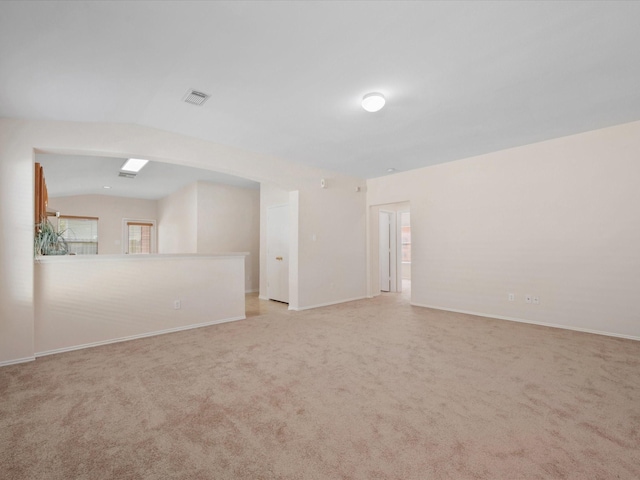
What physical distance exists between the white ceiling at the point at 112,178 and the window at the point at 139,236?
3.29ft

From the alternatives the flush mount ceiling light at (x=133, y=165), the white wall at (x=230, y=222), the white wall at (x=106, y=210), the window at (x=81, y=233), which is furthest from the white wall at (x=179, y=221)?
the window at (x=81, y=233)

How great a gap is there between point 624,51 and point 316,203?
420cm

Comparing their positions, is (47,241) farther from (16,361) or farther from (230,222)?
(230,222)

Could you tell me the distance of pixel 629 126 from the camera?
3662 millimetres

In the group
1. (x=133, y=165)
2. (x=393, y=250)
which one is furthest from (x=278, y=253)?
(x=393, y=250)

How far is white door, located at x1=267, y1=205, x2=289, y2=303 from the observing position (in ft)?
20.0

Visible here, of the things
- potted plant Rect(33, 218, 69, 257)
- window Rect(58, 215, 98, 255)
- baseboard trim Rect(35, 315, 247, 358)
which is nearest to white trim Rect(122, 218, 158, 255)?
window Rect(58, 215, 98, 255)

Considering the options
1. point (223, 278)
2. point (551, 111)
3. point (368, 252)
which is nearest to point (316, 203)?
point (368, 252)

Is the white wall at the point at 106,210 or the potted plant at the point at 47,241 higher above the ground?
the white wall at the point at 106,210

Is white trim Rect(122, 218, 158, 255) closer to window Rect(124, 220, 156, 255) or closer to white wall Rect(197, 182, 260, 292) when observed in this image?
window Rect(124, 220, 156, 255)

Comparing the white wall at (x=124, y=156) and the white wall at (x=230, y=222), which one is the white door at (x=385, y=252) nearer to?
the white wall at (x=124, y=156)

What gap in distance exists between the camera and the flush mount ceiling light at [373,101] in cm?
289

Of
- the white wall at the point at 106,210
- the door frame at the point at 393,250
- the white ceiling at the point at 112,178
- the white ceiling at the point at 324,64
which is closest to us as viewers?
the white ceiling at the point at 324,64

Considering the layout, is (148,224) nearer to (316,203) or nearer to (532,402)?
(316,203)
